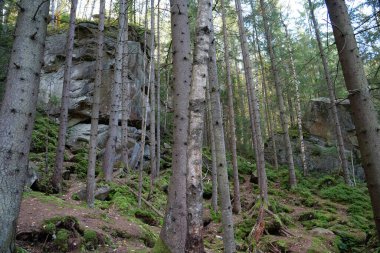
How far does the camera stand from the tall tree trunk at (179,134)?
453 centimetres

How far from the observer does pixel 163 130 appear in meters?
26.8

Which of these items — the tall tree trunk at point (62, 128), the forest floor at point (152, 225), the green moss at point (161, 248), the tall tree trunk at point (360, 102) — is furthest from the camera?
the tall tree trunk at point (62, 128)

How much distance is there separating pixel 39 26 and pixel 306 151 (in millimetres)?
21422

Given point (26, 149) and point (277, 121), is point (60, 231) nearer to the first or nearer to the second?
point (26, 149)

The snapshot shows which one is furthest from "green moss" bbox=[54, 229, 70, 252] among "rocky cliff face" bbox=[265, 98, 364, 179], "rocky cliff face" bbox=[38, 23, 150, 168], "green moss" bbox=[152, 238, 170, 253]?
"rocky cliff face" bbox=[265, 98, 364, 179]

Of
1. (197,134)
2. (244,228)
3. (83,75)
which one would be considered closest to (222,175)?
(197,134)

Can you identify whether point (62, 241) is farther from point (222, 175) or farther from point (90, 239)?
point (222, 175)

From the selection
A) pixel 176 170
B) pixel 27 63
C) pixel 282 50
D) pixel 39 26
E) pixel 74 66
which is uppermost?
pixel 282 50

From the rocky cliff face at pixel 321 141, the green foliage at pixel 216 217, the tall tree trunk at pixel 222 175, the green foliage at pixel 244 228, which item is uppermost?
the rocky cliff face at pixel 321 141

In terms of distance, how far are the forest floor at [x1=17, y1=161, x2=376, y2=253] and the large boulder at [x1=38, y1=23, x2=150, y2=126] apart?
8.04 meters

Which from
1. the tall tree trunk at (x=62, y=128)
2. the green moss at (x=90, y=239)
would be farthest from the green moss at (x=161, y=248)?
the tall tree trunk at (x=62, y=128)

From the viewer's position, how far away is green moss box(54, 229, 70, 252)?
4.81m

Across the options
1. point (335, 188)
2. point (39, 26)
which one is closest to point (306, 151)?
point (335, 188)

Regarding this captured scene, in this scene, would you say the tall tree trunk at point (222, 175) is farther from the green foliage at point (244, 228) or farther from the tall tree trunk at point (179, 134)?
the green foliage at point (244, 228)
